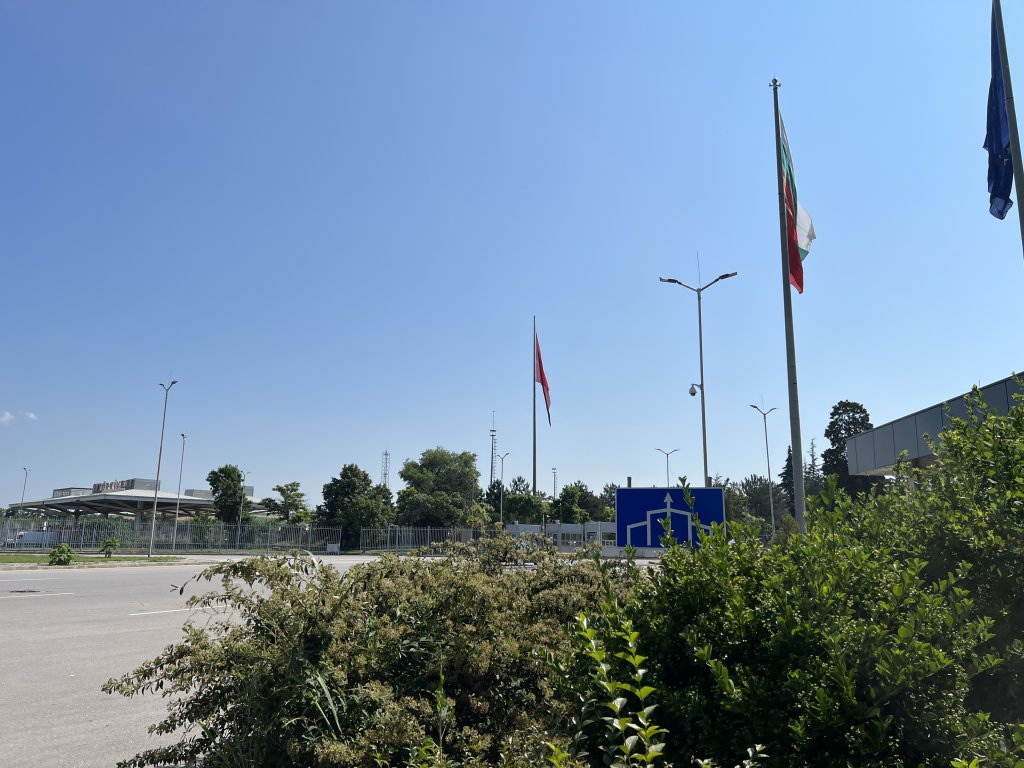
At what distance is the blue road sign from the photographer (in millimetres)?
6855

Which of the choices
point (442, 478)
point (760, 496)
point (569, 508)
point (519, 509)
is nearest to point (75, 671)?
point (519, 509)

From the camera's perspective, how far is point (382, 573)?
431cm

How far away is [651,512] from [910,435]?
12.8 meters

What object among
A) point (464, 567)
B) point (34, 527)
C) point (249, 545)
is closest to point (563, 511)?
point (249, 545)

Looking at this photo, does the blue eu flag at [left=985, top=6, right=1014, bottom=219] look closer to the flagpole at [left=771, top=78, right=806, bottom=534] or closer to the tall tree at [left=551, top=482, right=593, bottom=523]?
the flagpole at [left=771, top=78, right=806, bottom=534]

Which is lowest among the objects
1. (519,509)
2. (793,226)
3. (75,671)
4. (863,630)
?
(75,671)

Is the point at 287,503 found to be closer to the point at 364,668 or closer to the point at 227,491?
the point at 227,491

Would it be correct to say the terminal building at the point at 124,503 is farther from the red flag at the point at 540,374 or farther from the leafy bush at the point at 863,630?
the leafy bush at the point at 863,630

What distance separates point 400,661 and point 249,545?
50.6 m

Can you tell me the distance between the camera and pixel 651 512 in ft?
23.4

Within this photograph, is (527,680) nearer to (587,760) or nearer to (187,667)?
(587,760)

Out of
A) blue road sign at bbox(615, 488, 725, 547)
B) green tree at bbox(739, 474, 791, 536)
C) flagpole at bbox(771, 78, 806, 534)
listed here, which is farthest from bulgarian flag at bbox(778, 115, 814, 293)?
green tree at bbox(739, 474, 791, 536)

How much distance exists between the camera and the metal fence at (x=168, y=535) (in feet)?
148

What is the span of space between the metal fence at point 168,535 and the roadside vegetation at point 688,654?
A: 42.5 metres
